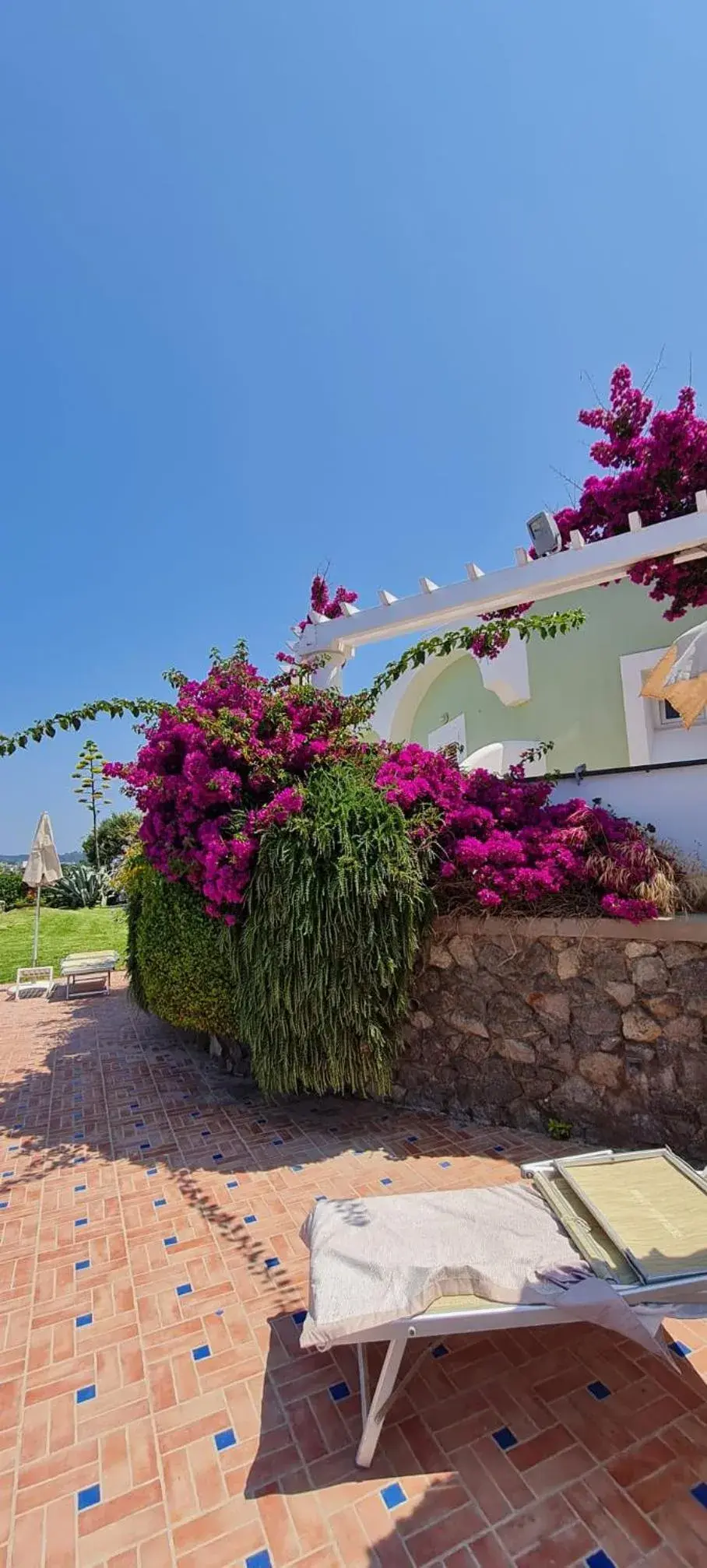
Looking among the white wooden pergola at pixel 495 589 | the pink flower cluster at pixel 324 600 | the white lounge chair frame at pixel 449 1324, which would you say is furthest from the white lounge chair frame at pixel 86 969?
the white lounge chair frame at pixel 449 1324

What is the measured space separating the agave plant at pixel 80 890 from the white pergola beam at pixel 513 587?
18.6 metres

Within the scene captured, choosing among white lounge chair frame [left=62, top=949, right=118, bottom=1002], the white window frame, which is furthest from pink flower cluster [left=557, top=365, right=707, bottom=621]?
white lounge chair frame [left=62, top=949, right=118, bottom=1002]

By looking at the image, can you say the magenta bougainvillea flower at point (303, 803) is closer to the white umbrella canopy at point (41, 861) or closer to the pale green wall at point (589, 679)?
the pale green wall at point (589, 679)

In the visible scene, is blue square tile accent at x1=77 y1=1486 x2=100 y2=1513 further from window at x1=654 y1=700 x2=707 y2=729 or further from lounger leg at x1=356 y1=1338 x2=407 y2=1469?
window at x1=654 y1=700 x2=707 y2=729

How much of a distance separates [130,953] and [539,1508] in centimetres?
779

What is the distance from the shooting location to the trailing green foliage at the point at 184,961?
6719 millimetres

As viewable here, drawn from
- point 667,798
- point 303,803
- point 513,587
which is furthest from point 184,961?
point 513,587

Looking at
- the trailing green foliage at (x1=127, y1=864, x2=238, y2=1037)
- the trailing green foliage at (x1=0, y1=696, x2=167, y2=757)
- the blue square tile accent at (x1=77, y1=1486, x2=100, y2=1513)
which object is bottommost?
the blue square tile accent at (x1=77, y1=1486, x2=100, y2=1513)

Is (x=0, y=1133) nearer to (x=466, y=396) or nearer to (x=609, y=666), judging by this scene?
(x=609, y=666)

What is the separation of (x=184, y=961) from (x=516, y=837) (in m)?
3.76

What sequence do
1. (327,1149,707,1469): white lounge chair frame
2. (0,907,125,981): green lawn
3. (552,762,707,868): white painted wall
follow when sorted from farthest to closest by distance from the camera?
(0,907,125,981): green lawn < (552,762,707,868): white painted wall < (327,1149,707,1469): white lounge chair frame

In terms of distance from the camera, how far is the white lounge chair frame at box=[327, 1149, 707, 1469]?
260 cm

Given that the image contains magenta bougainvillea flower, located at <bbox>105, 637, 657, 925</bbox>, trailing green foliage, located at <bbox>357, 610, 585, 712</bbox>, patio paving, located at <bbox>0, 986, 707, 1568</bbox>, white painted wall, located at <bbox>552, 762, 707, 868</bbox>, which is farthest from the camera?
trailing green foliage, located at <bbox>357, 610, 585, 712</bbox>

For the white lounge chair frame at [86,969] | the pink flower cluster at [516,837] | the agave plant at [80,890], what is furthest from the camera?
the agave plant at [80,890]
